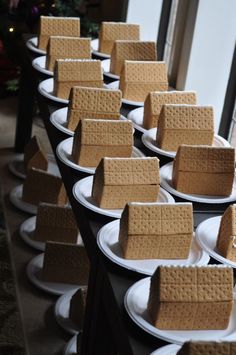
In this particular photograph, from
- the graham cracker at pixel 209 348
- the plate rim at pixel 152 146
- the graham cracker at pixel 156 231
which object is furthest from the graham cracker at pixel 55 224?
the graham cracker at pixel 209 348

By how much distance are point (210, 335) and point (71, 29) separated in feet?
8.11

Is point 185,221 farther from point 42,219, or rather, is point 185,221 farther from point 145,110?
point 42,219

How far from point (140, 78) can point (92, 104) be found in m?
0.44

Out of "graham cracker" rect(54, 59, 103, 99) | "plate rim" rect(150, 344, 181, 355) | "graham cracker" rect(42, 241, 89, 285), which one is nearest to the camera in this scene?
"plate rim" rect(150, 344, 181, 355)

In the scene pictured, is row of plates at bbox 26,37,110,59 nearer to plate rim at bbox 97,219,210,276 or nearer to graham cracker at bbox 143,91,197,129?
graham cracker at bbox 143,91,197,129

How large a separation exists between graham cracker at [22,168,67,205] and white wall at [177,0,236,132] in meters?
0.83

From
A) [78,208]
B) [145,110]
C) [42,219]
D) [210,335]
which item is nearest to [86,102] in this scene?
[145,110]

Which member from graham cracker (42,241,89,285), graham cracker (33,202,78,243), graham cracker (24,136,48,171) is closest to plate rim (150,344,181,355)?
graham cracker (42,241,89,285)

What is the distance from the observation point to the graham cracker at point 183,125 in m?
3.12

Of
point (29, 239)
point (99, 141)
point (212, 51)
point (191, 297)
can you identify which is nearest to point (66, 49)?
point (212, 51)

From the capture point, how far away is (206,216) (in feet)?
8.97

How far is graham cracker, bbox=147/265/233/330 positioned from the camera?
2.13 meters

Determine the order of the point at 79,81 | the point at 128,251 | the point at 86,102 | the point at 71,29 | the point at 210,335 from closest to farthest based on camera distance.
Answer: the point at 210,335 → the point at 128,251 → the point at 86,102 → the point at 79,81 → the point at 71,29

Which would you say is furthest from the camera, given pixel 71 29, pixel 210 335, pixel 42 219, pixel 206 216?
pixel 71 29
